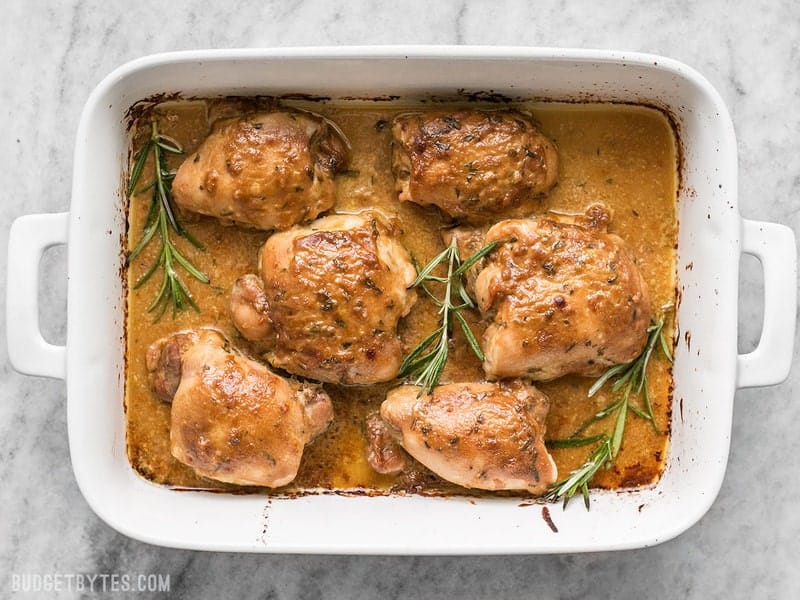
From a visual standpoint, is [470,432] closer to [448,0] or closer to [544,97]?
[544,97]

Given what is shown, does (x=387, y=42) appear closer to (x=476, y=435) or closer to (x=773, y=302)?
(x=476, y=435)

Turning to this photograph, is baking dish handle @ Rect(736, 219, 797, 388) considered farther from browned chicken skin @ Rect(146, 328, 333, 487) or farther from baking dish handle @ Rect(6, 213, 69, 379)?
baking dish handle @ Rect(6, 213, 69, 379)

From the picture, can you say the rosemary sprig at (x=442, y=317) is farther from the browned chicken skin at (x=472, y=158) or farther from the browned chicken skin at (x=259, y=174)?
the browned chicken skin at (x=259, y=174)

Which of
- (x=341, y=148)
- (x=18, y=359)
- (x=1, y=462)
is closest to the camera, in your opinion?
(x=18, y=359)

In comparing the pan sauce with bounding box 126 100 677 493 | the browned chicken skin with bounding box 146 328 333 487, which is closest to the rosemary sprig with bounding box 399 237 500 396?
the pan sauce with bounding box 126 100 677 493

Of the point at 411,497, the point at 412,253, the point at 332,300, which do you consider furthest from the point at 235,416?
the point at 412,253

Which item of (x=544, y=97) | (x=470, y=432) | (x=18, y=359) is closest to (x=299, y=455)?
(x=470, y=432)

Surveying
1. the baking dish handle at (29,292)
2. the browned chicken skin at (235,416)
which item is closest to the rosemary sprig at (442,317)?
the browned chicken skin at (235,416)
